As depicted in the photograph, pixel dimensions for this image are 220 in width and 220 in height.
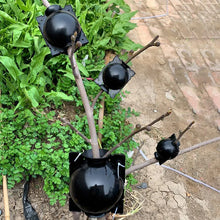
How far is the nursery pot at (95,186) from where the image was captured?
939 mm

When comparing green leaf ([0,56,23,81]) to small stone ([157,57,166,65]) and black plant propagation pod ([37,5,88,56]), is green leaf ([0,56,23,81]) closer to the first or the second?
black plant propagation pod ([37,5,88,56])

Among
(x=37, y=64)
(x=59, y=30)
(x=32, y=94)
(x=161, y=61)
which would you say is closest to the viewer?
(x=59, y=30)

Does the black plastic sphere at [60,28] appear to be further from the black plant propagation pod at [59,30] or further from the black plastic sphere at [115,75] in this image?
the black plastic sphere at [115,75]

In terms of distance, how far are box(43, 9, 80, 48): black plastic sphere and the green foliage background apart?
1.51 meters

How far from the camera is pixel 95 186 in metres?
0.94

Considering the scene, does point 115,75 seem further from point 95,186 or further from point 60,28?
point 95,186

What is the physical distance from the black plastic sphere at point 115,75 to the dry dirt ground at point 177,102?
155 cm

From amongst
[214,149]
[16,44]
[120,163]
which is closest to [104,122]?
[16,44]

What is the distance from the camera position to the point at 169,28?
16.1 feet

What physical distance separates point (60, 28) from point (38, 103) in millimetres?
1819

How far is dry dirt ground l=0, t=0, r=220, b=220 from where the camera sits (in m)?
2.56

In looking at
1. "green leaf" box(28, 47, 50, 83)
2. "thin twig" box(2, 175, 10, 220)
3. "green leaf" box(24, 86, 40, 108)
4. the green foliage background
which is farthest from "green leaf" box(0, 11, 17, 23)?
"thin twig" box(2, 175, 10, 220)

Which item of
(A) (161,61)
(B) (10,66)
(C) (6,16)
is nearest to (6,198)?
(B) (10,66)

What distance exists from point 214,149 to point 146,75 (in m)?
1.42
